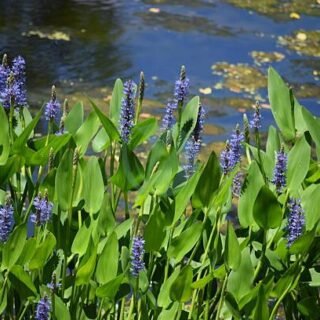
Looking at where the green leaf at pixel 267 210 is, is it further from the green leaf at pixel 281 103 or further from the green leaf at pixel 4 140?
the green leaf at pixel 4 140

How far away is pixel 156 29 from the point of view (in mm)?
7895

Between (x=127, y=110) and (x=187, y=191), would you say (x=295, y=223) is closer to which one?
(x=187, y=191)

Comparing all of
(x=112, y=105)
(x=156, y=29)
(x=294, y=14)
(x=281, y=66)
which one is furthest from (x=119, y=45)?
(x=112, y=105)

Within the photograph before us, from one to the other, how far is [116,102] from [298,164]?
601 millimetres

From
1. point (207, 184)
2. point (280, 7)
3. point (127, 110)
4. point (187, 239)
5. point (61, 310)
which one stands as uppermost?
point (127, 110)

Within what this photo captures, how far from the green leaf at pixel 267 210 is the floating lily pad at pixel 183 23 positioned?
579 cm

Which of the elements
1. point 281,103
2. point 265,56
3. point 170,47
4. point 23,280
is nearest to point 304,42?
point 265,56

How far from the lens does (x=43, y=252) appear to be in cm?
212

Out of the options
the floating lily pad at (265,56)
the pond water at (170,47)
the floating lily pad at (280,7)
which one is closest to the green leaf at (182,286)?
the pond water at (170,47)

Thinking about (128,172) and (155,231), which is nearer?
(155,231)

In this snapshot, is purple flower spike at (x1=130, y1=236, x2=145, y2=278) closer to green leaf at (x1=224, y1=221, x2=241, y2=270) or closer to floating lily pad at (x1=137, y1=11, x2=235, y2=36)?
green leaf at (x1=224, y1=221, x2=241, y2=270)

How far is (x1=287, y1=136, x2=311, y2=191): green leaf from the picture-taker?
7.63 ft

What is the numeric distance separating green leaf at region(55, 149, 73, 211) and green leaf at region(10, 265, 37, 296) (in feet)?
0.64

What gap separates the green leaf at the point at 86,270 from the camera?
2145mm
